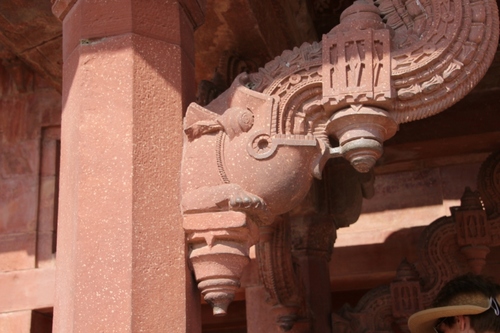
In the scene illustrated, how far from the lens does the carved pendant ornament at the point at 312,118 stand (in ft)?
14.7

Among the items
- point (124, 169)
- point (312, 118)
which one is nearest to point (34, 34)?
point (124, 169)

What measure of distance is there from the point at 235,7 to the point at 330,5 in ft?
5.32

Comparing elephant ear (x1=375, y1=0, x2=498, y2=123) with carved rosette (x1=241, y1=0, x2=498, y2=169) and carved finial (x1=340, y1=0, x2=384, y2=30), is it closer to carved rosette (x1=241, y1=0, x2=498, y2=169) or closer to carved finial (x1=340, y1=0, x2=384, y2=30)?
carved rosette (x1=241, y1=0, x2=498, y2=169)

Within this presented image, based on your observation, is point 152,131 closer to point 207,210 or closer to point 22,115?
point 207,210

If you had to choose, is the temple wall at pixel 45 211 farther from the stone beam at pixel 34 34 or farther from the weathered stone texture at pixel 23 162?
the stone beam at pixel 34 34

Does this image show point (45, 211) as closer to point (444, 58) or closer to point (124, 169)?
point (124, 169)

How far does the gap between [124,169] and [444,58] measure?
1597 mm

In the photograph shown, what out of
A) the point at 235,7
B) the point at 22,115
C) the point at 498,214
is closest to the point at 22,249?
the point at 22,115

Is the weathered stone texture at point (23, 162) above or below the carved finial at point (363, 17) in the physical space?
above

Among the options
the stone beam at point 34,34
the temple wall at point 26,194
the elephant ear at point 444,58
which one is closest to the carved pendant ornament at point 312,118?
the elephant ear at point 444,58

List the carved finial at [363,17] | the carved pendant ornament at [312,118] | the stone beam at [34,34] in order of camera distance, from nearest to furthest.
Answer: the carved pendant ornament at [312,118] < the carved finial at [363,17] < the stone beam at [34,34]

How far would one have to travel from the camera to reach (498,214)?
7355 mm

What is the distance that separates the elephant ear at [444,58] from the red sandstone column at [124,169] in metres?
1.09

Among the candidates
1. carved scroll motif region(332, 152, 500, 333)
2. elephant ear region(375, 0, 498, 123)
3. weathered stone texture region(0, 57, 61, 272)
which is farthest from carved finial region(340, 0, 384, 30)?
weathered stone texture region(0, 57, 61, 272)
